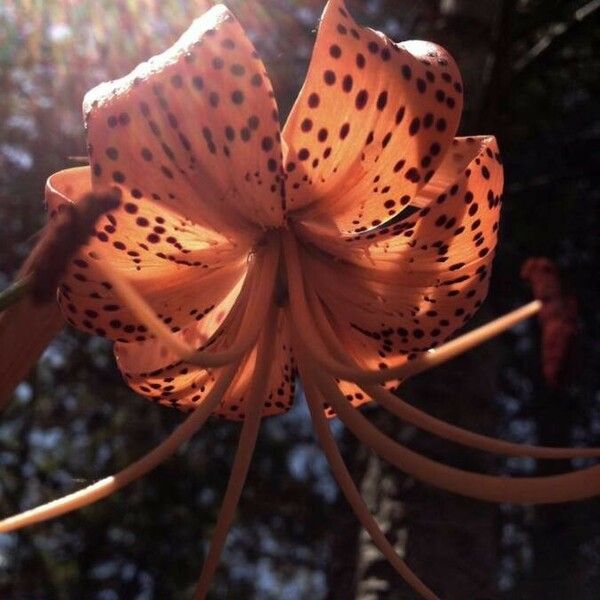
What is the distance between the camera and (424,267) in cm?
130

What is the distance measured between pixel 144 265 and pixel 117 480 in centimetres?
37

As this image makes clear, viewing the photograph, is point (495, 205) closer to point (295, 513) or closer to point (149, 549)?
point (149, 549)

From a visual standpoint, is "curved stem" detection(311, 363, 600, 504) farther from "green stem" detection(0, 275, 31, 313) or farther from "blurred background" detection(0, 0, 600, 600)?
"blurred background" detection(0, 0, 600, 600)

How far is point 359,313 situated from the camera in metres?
1.37

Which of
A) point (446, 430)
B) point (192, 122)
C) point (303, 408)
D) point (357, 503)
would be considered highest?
point (192, 122)

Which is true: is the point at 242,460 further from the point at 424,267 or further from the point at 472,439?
the point at 424,267

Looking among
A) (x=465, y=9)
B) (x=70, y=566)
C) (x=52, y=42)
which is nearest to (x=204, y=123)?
(x=465, y=9)

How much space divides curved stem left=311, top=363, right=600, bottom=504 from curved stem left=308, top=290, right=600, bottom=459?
1.6 inches

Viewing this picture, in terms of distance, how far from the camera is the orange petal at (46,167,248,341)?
Answer: 1.13 m

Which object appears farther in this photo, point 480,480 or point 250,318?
point 250,318

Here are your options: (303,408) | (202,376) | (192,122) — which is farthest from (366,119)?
(303,408)

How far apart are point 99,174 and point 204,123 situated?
0.13m

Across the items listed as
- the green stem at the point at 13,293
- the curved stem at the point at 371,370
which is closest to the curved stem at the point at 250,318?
the curved stem at the point at 371,370

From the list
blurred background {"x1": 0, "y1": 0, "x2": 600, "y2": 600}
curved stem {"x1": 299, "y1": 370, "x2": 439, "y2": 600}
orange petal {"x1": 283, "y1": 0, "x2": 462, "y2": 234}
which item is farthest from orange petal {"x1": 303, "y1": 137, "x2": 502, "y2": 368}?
blurred background {"x1": 0, "y1": 0, "x2": 600, "y2": 600}
